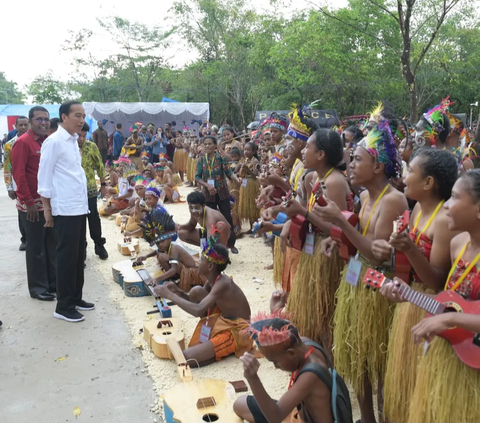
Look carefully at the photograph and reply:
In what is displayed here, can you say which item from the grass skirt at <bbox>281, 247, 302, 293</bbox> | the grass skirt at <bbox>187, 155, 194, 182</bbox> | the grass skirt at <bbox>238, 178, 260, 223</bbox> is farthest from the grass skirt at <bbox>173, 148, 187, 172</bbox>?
the grass skirt at <bbox>281, 247, 302, 293</bbox>

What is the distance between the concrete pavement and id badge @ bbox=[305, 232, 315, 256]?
57.6 inches

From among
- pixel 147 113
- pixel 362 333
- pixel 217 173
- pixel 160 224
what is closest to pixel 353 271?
pixel 362 333

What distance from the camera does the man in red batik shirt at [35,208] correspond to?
4848mm

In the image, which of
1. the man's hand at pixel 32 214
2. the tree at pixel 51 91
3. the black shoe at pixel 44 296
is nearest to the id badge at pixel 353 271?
the man's hand at pixel 32 214

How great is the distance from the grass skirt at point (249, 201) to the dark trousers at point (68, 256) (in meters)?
3.33

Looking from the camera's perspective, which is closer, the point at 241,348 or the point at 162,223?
the point at 241,348

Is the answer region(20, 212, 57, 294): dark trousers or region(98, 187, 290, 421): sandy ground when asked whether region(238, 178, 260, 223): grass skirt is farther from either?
region(20, 212, 57, 294): dark trousers

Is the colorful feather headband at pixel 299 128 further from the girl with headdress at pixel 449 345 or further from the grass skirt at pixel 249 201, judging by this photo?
the grass skirt at pixel 249 201

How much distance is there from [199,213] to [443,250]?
12.2 feet

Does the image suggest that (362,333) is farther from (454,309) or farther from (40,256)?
(40,256)

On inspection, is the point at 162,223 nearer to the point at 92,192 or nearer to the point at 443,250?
the point at 92,192

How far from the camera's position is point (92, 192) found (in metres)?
6.16

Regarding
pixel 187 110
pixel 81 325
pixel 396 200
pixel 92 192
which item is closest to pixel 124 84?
pixel 187 110

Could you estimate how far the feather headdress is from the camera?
5.55 m
